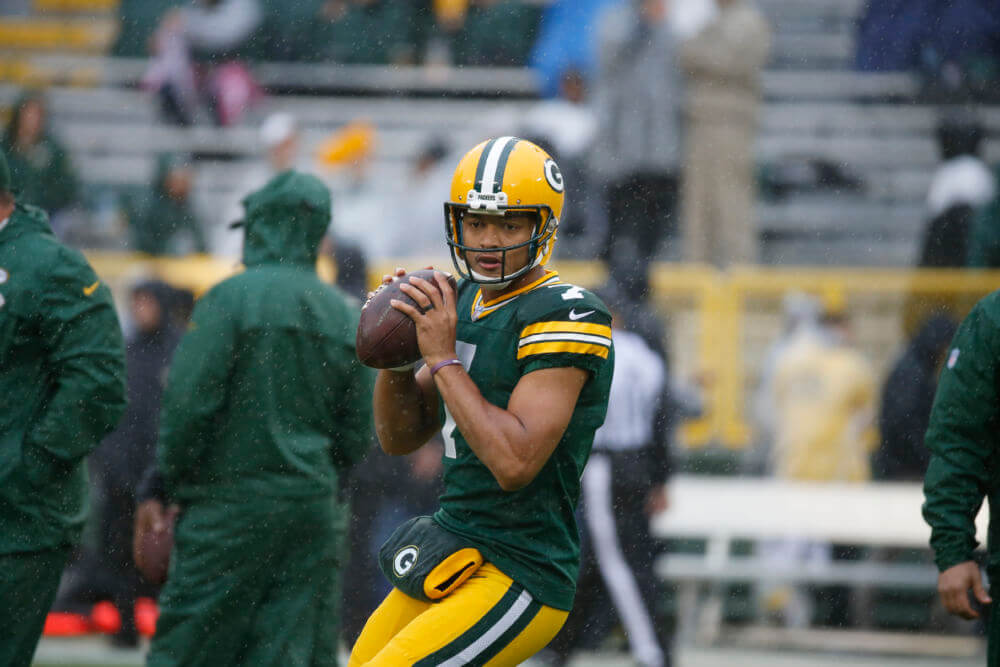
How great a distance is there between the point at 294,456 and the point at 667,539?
402 cm

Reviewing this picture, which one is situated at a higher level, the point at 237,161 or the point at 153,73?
the point at 153,73

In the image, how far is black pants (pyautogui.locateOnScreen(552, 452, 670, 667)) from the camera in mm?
6598

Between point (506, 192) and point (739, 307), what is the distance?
259 inches

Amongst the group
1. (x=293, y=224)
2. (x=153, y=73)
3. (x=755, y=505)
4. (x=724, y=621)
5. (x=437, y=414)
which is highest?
(x=153, y=73)

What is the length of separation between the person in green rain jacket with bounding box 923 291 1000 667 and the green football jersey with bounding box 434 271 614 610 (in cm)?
109

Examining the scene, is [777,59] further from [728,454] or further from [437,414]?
[437,414]

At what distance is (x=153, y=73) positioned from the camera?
1245cm

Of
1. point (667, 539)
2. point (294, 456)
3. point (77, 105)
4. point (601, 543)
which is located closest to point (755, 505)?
point (667, 539)

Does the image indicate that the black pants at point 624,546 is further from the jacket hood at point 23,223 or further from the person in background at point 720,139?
the person in background at point 720,139

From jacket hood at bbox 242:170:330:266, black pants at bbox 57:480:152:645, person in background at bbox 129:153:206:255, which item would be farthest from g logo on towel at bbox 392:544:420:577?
person in background at bbox 129:153:206:255

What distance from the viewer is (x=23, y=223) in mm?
4363

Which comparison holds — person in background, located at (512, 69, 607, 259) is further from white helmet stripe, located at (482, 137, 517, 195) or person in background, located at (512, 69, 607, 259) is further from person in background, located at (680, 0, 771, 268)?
white helmet stripe, located at (482, 137, 517, 195)

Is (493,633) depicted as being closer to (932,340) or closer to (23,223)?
(23,223)

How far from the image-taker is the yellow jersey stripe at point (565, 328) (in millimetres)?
3189
